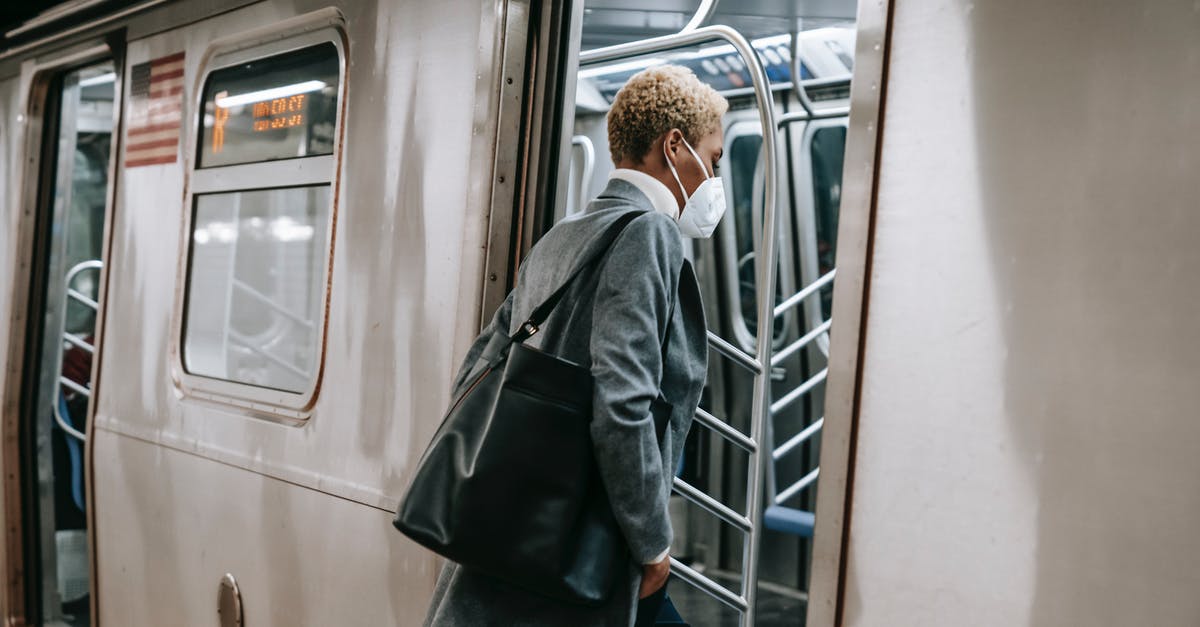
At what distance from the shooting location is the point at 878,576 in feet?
5.50

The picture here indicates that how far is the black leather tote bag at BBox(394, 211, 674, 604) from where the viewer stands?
1.74 meters

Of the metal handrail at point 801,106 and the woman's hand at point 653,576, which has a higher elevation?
the metal handrail at point 801,106

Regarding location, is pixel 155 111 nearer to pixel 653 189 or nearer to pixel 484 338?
pixel 484 338

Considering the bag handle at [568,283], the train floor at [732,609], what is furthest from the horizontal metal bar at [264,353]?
the train floor at [732,609]

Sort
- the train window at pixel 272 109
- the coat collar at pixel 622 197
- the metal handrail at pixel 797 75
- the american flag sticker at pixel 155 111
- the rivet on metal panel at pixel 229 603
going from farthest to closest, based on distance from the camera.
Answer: the metal handrail at pixel 797 75 → the american flag sticker at pixel 155 111 → the rivet on metal panel at pixel 229 603 → the train window at pixel 272 109 → the coat collar at pixel 622 197

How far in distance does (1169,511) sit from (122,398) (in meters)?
3.38

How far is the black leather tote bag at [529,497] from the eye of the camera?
68.7 inches

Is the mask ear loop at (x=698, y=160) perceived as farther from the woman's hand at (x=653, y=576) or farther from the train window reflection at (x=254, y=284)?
the train window reflection at (x=254, y=284)

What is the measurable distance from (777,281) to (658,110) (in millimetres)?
3846

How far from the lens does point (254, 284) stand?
333cm

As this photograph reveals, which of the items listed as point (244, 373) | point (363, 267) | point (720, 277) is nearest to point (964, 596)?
point (363, 267)

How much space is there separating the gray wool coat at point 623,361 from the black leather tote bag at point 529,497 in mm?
35

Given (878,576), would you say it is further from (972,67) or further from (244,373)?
(244,373)

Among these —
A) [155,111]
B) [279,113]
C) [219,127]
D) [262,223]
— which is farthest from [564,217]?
[155,111]
